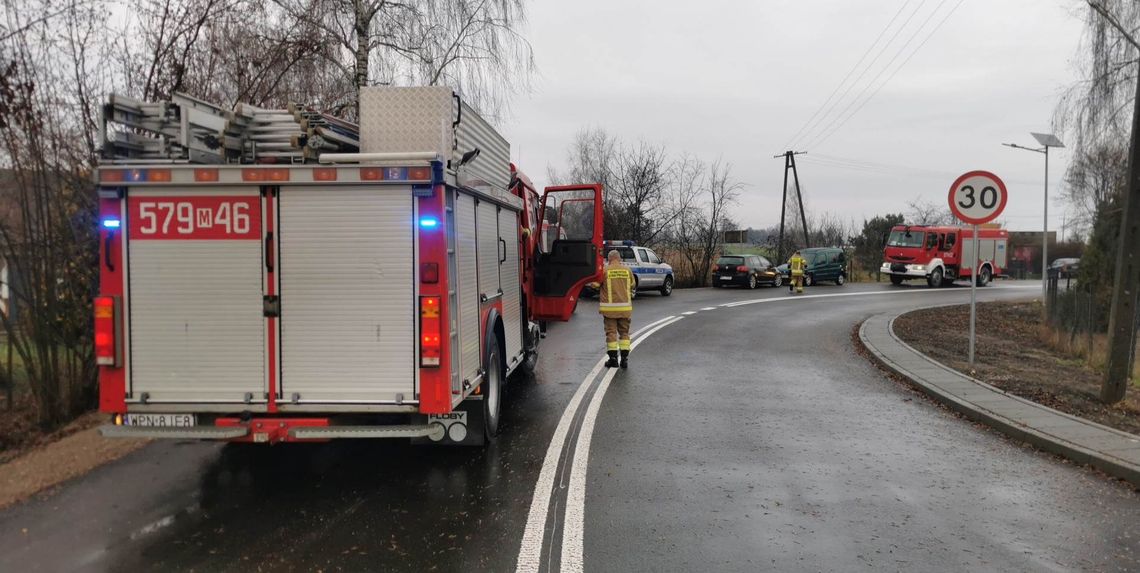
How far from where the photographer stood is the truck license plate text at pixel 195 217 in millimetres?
5109

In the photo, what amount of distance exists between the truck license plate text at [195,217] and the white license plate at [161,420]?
1233 mm

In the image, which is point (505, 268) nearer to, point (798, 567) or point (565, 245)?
point (565, 245)

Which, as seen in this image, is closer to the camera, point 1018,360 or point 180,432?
point 180,432

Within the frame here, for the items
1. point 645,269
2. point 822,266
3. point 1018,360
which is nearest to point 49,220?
point 1018,360

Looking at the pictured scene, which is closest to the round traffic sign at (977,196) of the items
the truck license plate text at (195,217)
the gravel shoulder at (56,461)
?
the truck license plate text at (195,217)

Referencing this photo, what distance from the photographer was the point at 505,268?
25.3ft

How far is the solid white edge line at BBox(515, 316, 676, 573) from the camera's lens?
4.19 metres

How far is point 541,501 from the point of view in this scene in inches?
203

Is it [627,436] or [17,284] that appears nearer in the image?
[627,436]

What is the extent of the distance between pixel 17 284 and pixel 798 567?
8346 mm

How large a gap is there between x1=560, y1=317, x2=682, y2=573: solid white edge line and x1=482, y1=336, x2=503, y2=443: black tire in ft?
2.58

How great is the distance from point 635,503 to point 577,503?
0.40 metres

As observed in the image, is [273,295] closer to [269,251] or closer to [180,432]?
[269,251]

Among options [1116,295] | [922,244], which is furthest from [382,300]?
[922,244]
